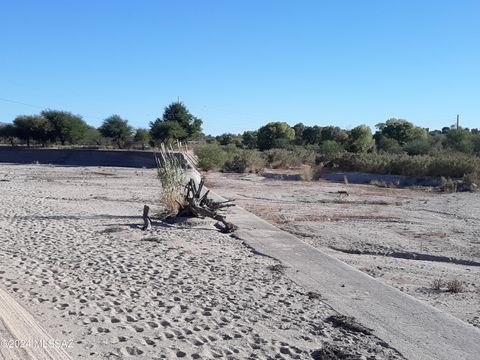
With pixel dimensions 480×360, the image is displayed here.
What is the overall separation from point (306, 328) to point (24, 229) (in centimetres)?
956

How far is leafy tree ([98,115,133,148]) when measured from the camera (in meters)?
78.8

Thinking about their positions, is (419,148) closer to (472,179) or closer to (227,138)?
(472,179)

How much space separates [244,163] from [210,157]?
2.94 metres

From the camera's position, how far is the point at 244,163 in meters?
50.8

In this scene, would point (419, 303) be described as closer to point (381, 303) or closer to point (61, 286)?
point (381, 303)

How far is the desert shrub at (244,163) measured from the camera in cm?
5053

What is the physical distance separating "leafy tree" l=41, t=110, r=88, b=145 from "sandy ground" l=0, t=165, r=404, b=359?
6291cm

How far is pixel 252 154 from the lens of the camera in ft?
173

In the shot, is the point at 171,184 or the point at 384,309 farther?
the point at 171,184

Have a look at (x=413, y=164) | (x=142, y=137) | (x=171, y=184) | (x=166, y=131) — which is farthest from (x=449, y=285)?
(x=142, y=137)

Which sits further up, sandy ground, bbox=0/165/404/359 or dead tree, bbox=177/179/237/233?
dead tree, bbox=177/179/237/233

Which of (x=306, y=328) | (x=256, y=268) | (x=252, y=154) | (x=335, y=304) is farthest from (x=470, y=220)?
(x=252, y=154)

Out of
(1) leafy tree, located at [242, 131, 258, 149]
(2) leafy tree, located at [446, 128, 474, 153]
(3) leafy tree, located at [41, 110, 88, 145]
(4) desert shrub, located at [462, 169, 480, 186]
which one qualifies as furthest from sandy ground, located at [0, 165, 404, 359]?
(1) leafy tree, located at [242, 131, 258, 149]

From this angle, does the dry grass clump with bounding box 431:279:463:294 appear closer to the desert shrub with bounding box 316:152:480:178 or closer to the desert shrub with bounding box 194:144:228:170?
the desert shrub with bounding box 316:152:480:178
